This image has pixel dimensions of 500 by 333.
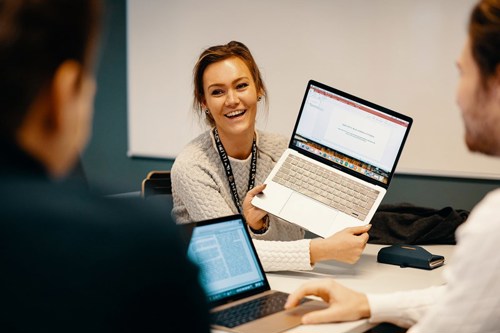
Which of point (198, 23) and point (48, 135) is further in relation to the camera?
point (198, 23)

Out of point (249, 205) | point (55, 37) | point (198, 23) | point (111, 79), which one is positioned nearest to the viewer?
point (55, 37)

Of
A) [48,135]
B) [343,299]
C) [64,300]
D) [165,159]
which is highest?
[48,135]

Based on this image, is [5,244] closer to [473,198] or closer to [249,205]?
[249,205]

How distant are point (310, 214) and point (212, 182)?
36 centimetres

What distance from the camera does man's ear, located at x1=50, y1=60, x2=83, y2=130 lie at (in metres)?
0.57

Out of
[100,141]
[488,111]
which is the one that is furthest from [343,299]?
[100,141]

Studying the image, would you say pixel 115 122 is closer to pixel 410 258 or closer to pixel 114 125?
pixel 114 125

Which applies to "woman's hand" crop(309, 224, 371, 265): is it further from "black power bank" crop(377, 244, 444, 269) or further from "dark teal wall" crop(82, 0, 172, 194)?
"dark teal wall" crop(82, 0, 172, 194)

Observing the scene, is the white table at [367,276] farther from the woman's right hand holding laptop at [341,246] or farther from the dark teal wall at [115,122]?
the dark teal wall at [115,122]

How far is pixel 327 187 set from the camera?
2170 millimetres

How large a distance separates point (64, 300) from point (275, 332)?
3.08ft

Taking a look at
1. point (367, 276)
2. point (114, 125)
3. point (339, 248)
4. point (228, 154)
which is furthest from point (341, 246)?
point (114, 125)

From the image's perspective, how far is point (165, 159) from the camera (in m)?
4.58

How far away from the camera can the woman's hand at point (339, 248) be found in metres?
2.03
